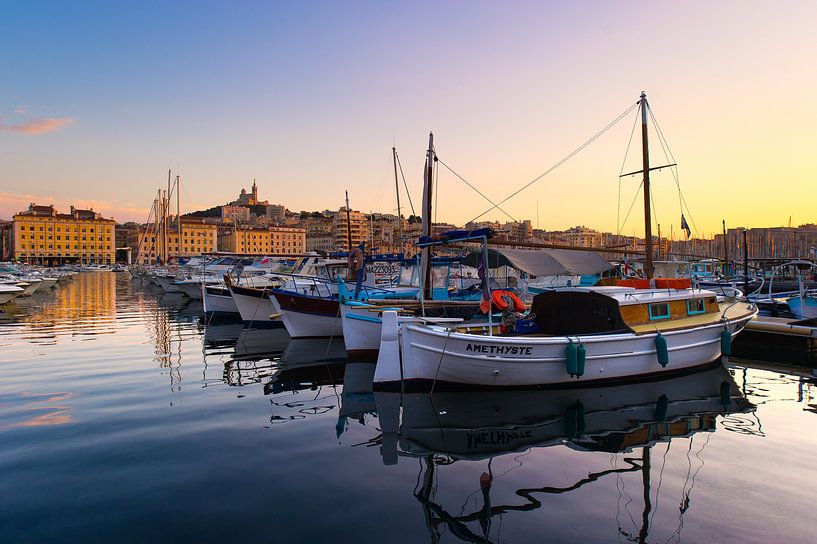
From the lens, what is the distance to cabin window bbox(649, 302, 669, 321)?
49.0 ft

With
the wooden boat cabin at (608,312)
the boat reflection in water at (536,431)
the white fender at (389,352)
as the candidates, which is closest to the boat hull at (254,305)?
the white fender at (389,352)

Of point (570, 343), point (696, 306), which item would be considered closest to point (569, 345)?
point (570, 343)

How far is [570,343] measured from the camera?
492 inches

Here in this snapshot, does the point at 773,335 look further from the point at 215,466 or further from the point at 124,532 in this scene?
the point at 124,532

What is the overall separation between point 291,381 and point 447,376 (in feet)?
15.2

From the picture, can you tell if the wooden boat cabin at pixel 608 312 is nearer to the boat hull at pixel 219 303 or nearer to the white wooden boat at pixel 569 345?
the white wooden boat at pixel 569 345

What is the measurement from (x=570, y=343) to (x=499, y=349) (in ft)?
5.76

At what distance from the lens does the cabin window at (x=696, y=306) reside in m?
16.1

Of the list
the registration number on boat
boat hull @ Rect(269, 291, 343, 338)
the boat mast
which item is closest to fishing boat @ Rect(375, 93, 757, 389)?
the registration number on boat

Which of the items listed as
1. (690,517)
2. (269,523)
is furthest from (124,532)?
(690,517)

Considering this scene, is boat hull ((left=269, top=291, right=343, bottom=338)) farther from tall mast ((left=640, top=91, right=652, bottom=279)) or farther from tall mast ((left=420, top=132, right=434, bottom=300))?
tall mast ((left=640, top=91, right=652, bottom=279))

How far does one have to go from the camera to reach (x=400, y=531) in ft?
20.2

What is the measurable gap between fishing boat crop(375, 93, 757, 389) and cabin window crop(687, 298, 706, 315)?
30 mm

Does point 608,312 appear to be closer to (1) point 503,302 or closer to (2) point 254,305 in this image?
(1) point 503,302
